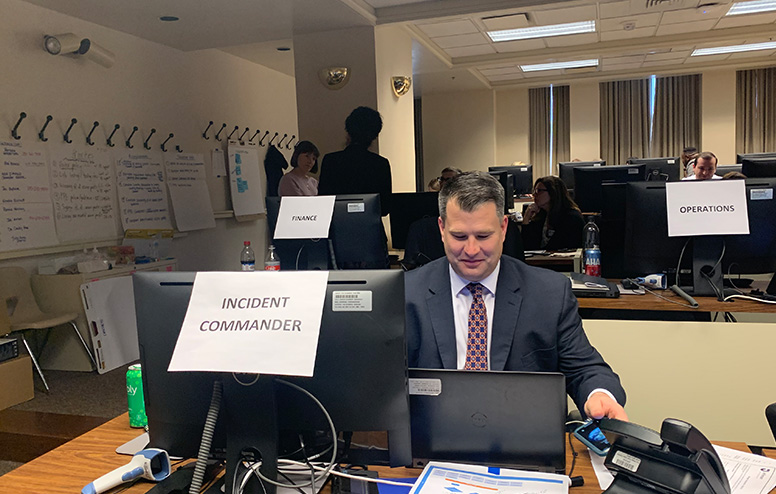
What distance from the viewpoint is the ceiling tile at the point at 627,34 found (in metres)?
6.52

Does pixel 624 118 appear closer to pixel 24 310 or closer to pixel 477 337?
pixel 24 310

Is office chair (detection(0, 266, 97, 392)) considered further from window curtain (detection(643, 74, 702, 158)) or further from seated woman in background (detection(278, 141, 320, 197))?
window curtain (detection(643, 74, 702, 158))

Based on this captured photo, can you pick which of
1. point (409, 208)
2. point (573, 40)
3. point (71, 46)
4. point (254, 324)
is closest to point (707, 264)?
point (409, 208)

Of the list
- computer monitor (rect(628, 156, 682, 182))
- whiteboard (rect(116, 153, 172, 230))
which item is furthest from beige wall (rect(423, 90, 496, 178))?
whiteboard (rect(116, 153, 172, 230))

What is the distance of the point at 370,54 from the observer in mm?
5012

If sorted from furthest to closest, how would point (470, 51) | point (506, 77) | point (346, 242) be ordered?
1. point (506, 77)
2. point (470, 51)
3. point (346, 242)

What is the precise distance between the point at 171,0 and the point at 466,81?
5.72 m

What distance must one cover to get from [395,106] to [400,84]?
8.5 inches

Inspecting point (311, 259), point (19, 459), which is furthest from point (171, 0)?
point (19, 459)

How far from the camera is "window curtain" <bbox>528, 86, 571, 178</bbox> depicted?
10.3 meters

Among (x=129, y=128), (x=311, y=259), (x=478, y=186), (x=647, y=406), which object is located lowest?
(x=647, y=406)

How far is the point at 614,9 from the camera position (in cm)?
557

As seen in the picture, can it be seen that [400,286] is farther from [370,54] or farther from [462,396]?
[370,54]

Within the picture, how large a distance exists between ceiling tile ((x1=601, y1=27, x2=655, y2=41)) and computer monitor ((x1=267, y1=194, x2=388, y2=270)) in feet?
17.1
